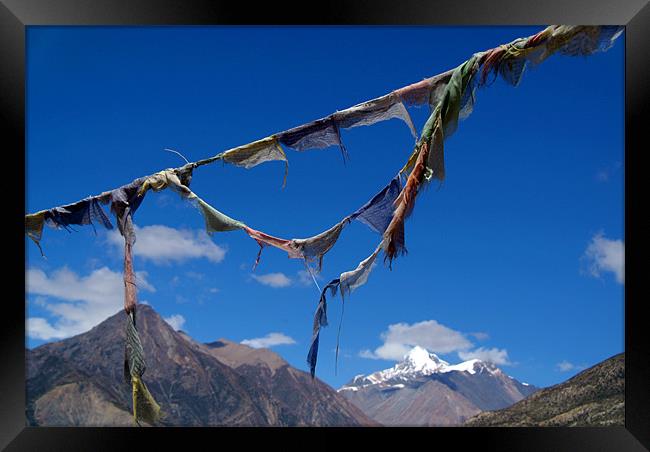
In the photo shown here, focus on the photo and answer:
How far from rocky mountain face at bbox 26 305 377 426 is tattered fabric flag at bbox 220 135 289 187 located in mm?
21576

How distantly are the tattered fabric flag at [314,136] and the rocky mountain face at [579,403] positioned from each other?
13.4 feet

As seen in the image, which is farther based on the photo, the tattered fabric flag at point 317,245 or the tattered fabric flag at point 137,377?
the tattered fabric flag at point 137,377

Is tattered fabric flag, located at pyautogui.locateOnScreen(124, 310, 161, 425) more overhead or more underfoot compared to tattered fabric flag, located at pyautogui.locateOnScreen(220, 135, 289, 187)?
more underfoot

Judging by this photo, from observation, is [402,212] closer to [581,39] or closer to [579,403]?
[581,39]

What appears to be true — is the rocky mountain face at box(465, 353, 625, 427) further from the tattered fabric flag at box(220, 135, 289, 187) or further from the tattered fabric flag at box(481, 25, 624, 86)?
the tattered fabric flag at box(481, 25, 624, 86)

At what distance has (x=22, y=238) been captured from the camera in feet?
10.4

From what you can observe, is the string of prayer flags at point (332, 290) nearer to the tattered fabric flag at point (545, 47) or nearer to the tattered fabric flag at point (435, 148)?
the tattered fabric flag at point (435, 148)

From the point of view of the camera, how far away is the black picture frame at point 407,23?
2.98m

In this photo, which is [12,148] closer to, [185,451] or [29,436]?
[29,436]

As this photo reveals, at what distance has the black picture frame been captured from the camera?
2977 millimetres

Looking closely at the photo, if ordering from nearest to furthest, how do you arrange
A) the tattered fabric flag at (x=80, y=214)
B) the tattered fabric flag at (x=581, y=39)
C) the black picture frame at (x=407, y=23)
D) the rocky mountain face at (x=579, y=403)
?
1. the black picture frame at (x=407, y=23)
2. the tattered fabric flag at (x=581, y=39)
3. the tattered fabric flag at (x=80, y=214)
4. the rocky mountain face at (x=579, y=403)

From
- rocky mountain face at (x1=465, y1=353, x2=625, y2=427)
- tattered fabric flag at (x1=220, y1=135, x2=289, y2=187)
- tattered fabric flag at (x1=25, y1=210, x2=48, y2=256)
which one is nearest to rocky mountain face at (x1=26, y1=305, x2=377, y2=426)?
rocky mountain face at (x1=465, y1=353, x2=625, y2=427)

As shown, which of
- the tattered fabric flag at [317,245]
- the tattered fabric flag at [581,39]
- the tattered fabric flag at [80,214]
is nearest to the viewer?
the tattered fabric flag at [581,39]

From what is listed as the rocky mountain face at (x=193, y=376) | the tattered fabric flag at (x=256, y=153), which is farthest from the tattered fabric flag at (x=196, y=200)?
the rocky mountain face at (x=193, y=376)
